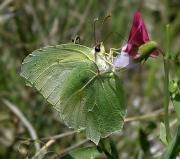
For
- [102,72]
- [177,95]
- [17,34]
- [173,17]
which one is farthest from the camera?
[173,17]

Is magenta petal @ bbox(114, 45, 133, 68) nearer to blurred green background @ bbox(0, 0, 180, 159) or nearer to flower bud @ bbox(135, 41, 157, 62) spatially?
flower bud @ bbox(135, 41, 157, 62)

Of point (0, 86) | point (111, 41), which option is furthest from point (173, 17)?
point (0, 86)

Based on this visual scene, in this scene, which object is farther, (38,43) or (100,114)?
(38,43)

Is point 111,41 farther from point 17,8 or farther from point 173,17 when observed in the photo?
point 173,17

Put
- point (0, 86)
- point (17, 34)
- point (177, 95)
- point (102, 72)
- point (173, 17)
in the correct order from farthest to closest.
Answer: point (173, 17), point (17, 34), point (0, 86), point (102, 72), point (177, 95)

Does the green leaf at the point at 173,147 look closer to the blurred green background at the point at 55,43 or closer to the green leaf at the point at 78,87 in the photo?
the green leaf at the point at 78,87

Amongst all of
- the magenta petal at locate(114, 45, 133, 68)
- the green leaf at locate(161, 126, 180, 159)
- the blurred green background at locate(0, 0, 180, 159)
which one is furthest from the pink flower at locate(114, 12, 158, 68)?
the blurred green background at locate(0, 0, 180, 159)
